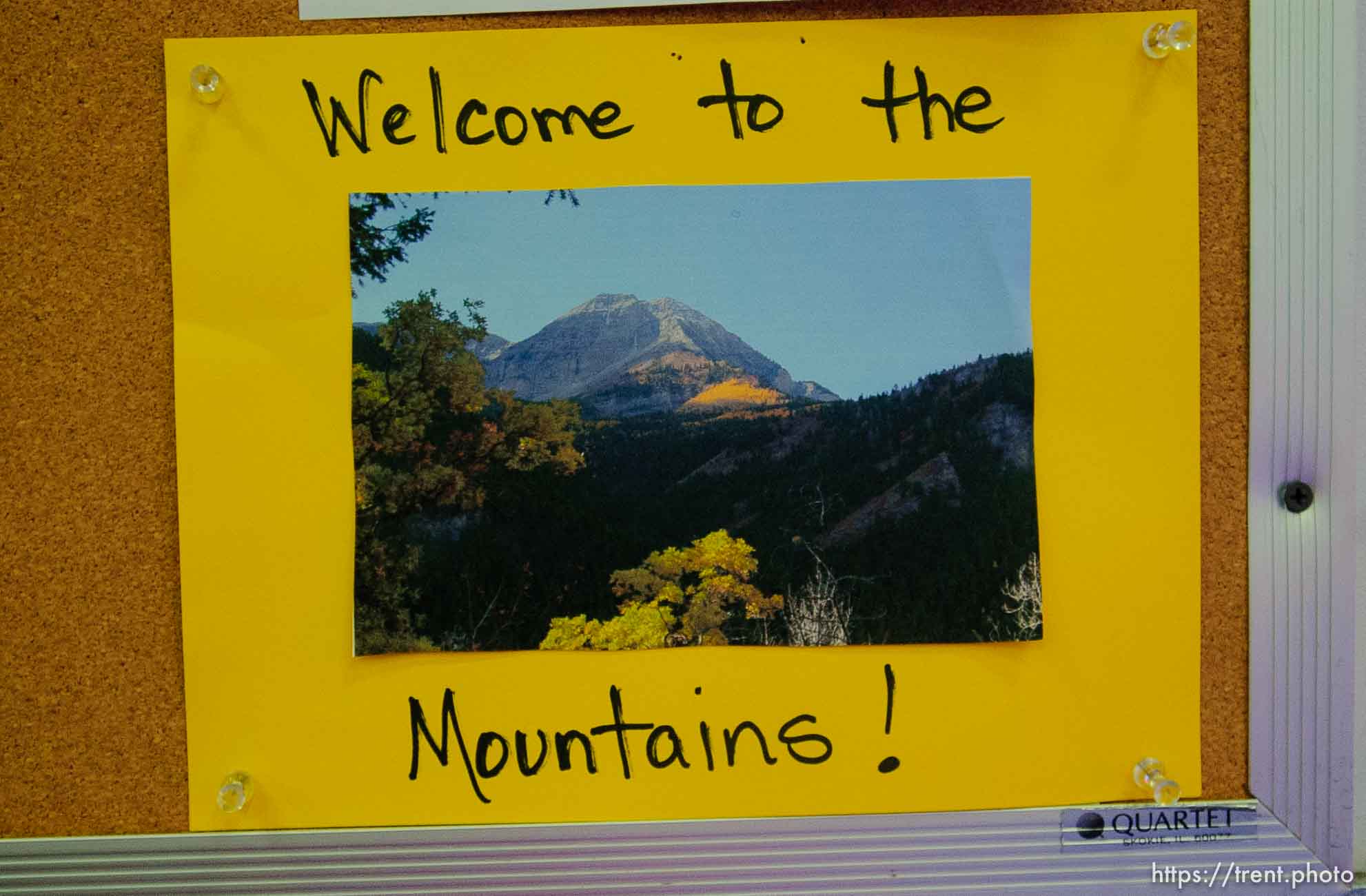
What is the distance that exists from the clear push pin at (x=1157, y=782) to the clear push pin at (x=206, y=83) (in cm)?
62

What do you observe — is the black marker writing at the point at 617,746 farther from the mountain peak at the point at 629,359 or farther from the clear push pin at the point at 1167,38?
the clear push pin at the point at 1167,38

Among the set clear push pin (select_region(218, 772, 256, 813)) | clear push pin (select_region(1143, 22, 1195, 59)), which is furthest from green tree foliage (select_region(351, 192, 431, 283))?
clear push pin (select_region(1143, 22, 1195, 59))

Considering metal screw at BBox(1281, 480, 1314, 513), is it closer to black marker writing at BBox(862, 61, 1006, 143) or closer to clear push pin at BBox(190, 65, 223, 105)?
black marker writing at BBox(862, 61, 1006, 143)

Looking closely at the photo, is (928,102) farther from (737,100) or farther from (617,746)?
(617,746)

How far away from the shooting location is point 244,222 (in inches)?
17.1

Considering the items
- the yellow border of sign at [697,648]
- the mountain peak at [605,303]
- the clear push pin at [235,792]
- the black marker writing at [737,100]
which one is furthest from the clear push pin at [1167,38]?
the clear push pin at [235,792]

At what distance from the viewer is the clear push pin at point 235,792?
1.41 ft

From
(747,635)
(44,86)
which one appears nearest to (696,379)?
(747,635)

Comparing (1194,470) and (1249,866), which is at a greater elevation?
(1194,470)

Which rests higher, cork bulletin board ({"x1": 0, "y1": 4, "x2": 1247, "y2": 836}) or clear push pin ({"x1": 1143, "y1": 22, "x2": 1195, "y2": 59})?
clear push pin ({"x1": 1143, "y1": 22, "x2": 1195, "y2": 59})

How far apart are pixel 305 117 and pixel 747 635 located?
0.37 meters

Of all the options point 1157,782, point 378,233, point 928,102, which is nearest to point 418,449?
point 378,233

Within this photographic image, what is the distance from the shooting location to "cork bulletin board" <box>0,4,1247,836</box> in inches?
17.0

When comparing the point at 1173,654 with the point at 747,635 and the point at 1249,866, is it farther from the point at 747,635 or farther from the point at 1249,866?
the point at 747,635
